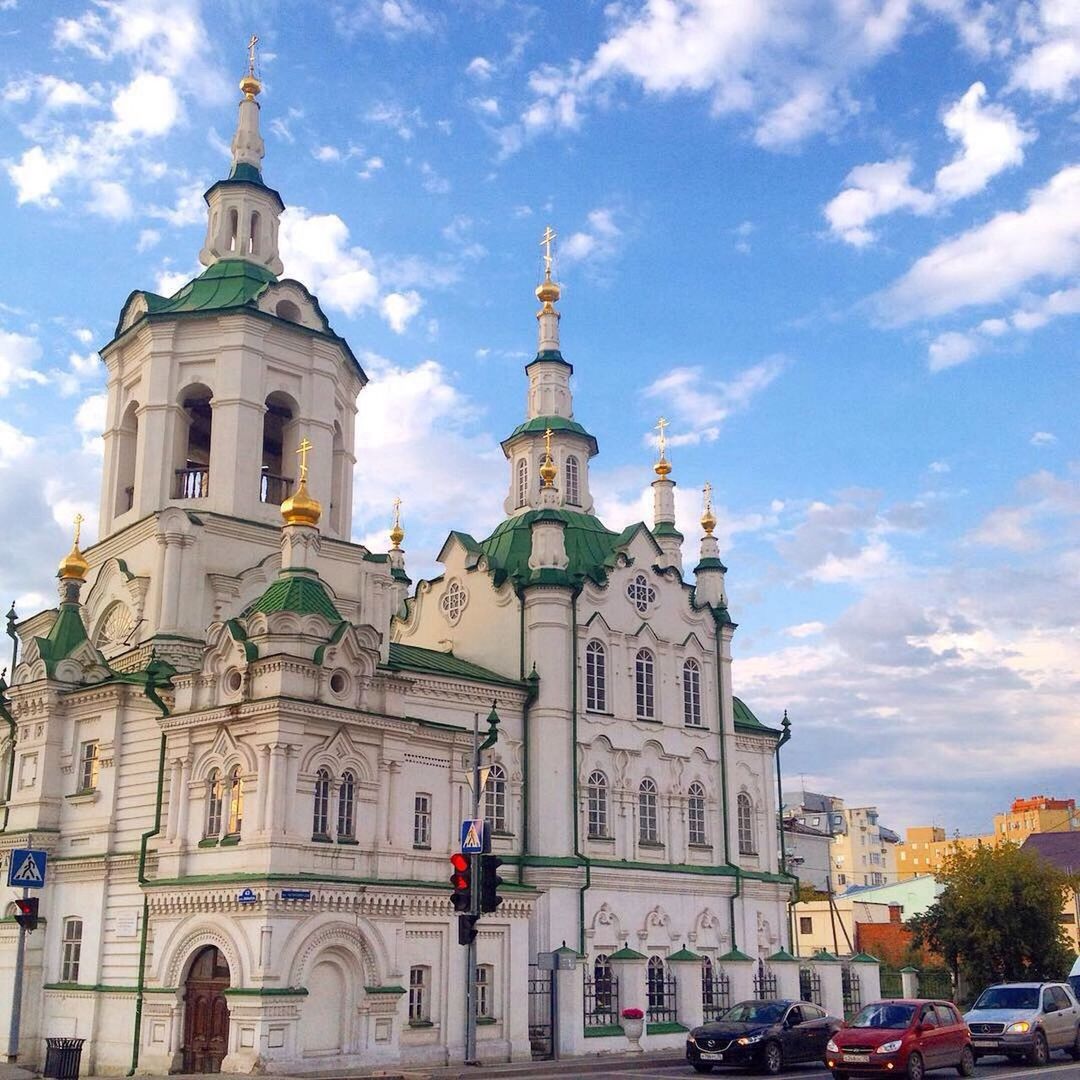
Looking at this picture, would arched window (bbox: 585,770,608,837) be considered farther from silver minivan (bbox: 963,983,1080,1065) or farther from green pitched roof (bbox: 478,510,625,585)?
silver minivan (bbox: 963,983,1080,1065)

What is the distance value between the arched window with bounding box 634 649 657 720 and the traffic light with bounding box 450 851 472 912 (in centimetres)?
1562

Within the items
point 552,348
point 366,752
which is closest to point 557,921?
point 366,752

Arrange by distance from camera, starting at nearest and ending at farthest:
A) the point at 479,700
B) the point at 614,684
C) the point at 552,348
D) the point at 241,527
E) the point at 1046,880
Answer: the point at 241,527
the point at 479,700
the point at 614,684
the point at 552,348
the point at 1046,880

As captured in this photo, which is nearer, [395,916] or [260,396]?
[395,916]

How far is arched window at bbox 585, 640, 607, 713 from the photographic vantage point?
36.6m

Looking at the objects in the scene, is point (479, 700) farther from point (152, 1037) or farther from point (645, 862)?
point (152, 1037)

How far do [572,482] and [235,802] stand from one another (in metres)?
18.7

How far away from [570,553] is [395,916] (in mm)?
14270

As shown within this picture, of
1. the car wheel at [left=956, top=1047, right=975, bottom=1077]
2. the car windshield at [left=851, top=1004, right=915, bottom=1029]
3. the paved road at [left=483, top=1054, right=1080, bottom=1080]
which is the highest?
the car windshield at [left=851, top=1004, right=915, bottom=1029]

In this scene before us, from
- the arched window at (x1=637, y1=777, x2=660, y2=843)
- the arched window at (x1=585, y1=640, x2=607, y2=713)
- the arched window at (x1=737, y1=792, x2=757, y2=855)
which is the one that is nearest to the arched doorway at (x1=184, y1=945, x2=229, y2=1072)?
the arched window at (x1=585, y1=640, x2=607, y2=713)

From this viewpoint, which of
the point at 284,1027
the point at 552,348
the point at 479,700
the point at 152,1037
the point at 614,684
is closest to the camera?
the point at 284,1027

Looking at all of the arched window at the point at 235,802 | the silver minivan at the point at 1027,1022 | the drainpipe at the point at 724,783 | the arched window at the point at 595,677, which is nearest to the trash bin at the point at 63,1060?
the arched window at the point at 235,802

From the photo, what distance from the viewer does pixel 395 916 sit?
26953mm

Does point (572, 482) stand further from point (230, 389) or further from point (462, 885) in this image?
point (462, 885)
